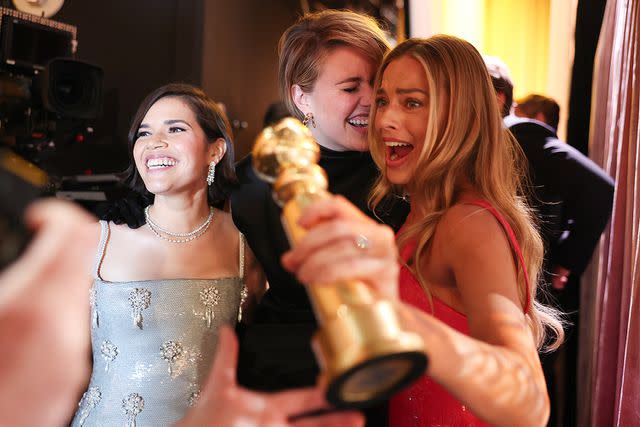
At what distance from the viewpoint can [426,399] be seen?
122 cm

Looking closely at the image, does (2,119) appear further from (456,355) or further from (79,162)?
(456,355)

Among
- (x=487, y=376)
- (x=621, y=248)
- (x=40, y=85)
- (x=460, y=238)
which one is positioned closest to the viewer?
(x=487, y=376)

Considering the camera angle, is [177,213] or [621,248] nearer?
[177,213]

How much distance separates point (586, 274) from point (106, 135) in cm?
283

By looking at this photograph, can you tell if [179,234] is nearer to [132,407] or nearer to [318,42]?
[132,407]

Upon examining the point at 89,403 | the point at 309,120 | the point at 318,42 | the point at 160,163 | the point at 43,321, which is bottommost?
the point at 89,403

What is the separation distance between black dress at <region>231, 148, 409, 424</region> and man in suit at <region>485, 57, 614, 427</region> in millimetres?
965

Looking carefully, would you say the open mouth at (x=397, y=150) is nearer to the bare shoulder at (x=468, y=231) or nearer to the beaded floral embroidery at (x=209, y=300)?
the bare shoulder at (x=468, y=231)

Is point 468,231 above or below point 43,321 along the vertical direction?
below

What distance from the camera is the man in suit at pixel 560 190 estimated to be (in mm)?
2428

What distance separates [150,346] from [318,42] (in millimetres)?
946

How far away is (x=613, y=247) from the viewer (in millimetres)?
2293

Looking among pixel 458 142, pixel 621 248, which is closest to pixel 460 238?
pixel 458 142

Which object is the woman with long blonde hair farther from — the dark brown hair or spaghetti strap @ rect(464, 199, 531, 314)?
the dark brown hair
